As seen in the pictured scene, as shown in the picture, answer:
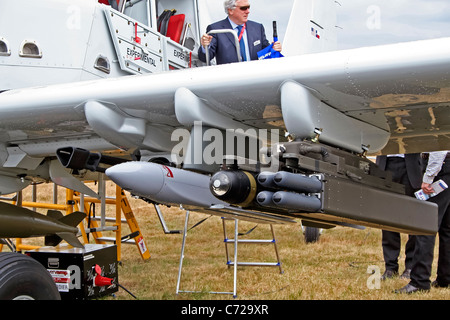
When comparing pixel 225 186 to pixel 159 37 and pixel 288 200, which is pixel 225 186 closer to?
pixel 288 200

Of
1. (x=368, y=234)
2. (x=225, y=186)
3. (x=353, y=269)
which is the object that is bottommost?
(x=368, y=234)

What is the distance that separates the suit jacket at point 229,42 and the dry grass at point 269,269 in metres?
2.30

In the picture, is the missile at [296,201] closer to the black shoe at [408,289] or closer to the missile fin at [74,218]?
the black shoe at [408,289]

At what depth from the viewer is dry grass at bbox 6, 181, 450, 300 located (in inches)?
217

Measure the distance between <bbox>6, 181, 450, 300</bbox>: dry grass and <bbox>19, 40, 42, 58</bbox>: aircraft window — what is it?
2538 mm

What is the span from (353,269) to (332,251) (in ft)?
4.81

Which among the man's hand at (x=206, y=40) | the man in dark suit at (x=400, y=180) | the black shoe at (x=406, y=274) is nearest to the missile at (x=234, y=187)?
the man's hand at (x=206, y=40)

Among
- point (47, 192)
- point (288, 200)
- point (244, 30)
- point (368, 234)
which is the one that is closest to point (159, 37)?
point (244, 30)

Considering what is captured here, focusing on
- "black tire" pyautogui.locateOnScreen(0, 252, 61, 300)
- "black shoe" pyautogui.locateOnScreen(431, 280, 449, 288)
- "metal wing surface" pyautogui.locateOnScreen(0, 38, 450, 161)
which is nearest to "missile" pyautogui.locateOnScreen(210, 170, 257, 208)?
"metal wing surface" pyautogui.locateOnScreen(0, 38, 450, 161)

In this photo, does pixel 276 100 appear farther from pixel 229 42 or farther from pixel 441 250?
pixel 441 250

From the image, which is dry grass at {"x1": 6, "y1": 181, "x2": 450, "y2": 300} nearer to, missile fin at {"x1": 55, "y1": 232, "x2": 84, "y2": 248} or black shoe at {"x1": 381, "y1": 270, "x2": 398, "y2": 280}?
black shoe at {"x1": 381, "y1": 270, "x2": 398, "y2": 280}

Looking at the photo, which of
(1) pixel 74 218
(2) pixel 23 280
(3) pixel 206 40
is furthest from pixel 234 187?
(1) pixel 74 218

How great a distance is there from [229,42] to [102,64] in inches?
43.4

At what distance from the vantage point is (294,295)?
5.40 metres
